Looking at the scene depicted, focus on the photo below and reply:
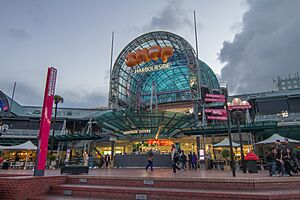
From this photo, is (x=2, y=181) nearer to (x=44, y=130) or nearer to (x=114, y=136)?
(x=44, y=130)

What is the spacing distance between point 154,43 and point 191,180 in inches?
1312

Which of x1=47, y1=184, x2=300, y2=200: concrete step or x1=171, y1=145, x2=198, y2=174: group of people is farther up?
x1=171, y1=145, x2=198, y2=174: group of people

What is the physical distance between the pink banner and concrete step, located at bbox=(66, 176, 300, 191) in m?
2.30

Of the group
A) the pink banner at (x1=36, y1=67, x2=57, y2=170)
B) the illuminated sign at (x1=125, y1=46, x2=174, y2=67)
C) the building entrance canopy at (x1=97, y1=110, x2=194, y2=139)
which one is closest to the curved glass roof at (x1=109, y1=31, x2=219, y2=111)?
the illuminated sign at (x1=125, y1=46, x2=174, y2=67)

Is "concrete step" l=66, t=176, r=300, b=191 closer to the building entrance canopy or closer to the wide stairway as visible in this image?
the wide stairway

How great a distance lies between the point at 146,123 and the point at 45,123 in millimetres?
19239

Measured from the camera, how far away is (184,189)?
283 inches

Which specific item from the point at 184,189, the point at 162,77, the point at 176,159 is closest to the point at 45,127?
the point at 184,189

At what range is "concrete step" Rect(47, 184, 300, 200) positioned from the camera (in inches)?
236

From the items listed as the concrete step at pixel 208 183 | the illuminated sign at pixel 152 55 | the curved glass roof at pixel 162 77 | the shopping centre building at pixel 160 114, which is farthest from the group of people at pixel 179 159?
the curved glass roof at pixel 162 77

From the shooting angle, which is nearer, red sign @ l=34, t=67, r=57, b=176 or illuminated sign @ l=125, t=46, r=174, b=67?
red sign @ l=34, t=67, r=57, b=176

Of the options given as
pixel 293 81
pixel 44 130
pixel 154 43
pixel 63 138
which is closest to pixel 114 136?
pixel 63 138

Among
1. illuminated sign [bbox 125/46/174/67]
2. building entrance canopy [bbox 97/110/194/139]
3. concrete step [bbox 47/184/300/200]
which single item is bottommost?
concrete step [bbox 47/184/300/200]

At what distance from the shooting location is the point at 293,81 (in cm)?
12344
